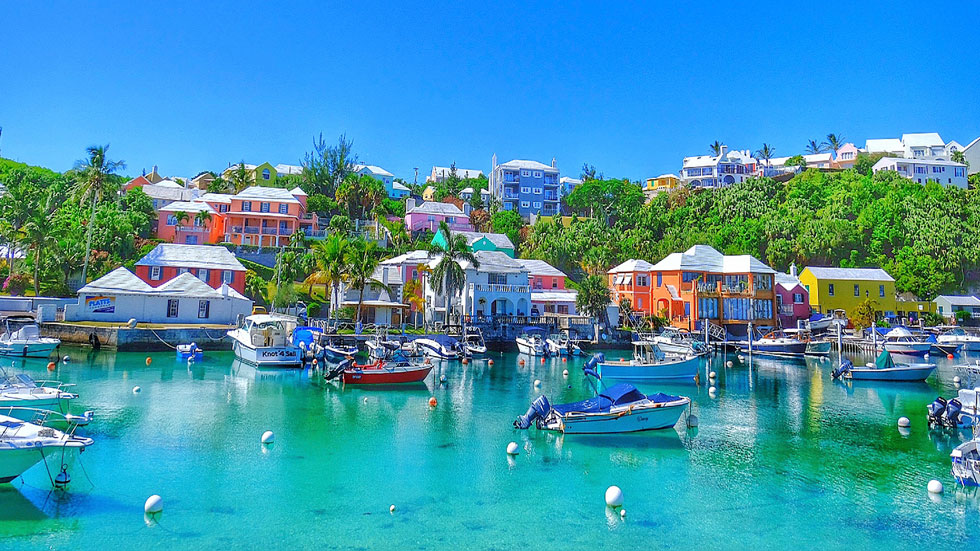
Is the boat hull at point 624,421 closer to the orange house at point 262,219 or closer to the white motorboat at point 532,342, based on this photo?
the white motorboat at point 532,342

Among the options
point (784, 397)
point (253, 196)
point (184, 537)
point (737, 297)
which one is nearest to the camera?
point (184, 537)

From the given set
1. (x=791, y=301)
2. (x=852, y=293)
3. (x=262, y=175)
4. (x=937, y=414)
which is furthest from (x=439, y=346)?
(x=262, y=175)

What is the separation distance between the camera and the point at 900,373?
39656 millimetres

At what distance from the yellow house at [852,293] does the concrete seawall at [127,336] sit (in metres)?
69.9

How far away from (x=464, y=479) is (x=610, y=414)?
25.1 ft

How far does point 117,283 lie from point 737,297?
208 feet

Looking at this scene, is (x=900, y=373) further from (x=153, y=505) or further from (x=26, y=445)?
(x=26, y=445)

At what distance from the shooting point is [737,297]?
67750 mm

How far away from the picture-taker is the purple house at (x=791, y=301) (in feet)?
234

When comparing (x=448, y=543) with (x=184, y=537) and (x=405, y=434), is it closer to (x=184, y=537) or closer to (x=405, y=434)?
(x=184, y=537)

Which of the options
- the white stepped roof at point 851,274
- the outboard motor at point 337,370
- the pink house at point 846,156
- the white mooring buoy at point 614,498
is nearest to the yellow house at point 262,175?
the outboard motor at point 337,370

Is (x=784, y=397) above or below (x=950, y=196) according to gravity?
below

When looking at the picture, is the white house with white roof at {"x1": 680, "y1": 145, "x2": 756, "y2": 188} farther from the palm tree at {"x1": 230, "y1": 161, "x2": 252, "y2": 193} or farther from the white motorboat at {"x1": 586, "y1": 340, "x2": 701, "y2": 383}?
the white motorboat at {"x1": 586, "y1": 340, "x2": 701, "y2": 383}

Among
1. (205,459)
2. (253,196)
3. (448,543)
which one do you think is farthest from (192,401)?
(253,196)
